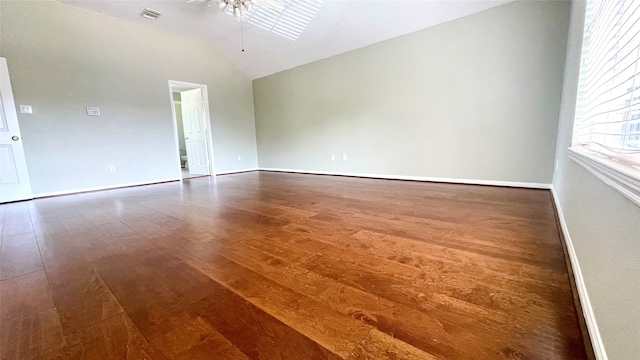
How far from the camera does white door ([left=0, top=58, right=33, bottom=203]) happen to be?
3434 mm

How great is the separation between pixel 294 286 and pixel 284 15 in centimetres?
430

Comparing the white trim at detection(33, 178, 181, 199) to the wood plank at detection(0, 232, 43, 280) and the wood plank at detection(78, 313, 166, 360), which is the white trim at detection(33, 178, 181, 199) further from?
the wood plank at detection(78, 313, 166, 360)

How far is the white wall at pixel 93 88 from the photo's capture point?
3.65 metres

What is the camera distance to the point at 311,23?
4.21m

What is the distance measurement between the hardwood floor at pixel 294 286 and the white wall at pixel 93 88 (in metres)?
2.04

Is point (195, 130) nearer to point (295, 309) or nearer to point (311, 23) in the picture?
point (311, 23)

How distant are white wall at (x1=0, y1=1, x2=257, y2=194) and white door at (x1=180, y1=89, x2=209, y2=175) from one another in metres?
0.57

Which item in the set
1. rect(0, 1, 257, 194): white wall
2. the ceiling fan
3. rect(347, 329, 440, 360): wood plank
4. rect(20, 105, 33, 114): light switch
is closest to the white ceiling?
the ceiling fan

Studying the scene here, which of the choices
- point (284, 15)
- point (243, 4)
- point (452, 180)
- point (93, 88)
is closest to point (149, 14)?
point (93, 88)

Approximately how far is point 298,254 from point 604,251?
4.52ft

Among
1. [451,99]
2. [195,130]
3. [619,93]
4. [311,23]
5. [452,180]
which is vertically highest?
[311,23]

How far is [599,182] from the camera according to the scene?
3.17 feet

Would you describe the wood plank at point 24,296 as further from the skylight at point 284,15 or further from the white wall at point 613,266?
the skylight at point 284,15

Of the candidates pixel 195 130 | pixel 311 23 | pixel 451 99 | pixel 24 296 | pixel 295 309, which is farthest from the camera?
pixel 195 130
